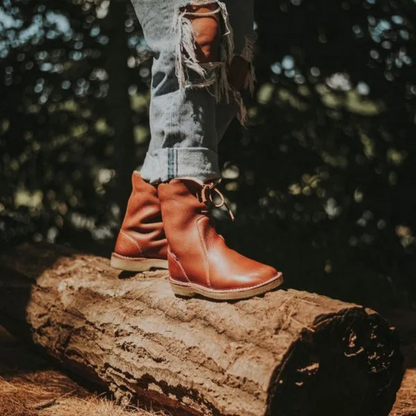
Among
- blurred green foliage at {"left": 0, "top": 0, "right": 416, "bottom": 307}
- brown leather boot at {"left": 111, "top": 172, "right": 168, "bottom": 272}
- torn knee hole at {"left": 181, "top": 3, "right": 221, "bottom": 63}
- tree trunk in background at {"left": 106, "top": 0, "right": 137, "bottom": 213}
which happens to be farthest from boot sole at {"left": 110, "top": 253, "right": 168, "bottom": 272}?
tree trunk in background at {"left": 106, "top": 0, "right": 137, "bottom": 213}

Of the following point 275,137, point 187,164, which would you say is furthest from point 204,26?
point 275,137

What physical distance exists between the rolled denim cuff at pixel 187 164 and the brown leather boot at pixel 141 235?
0.68 ft

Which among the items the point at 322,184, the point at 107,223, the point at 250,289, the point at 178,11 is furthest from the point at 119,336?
the point at 107,223

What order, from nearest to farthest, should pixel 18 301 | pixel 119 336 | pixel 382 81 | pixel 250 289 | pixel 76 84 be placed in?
pixel 250 289
pixel 119 336
pixel 18 301
pixel 382 81
pixel 76 84

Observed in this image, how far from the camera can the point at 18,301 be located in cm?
290

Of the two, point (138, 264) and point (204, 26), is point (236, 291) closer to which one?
point (138, 264)

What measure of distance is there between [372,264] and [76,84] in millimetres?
1823

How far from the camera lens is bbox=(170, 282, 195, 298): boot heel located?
2111mm

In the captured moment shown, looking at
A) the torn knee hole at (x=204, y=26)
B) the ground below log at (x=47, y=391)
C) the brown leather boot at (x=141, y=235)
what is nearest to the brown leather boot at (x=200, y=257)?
the brown leather boot at (x=141, y=235)

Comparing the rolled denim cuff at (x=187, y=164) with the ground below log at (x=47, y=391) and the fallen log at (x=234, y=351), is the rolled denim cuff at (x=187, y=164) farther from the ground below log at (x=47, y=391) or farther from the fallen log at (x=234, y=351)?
the ground below log at (x=47, y=391)

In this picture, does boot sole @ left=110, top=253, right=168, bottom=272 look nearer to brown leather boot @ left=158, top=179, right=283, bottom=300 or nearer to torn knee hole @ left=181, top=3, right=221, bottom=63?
brown leather boot @ left=158, top=179, right=283, bottom=300

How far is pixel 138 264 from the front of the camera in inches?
95.1

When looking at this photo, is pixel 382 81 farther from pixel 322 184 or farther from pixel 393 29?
pixel 322 184

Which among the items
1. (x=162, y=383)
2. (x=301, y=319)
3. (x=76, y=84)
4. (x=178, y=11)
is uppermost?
(x=178, y=11)
